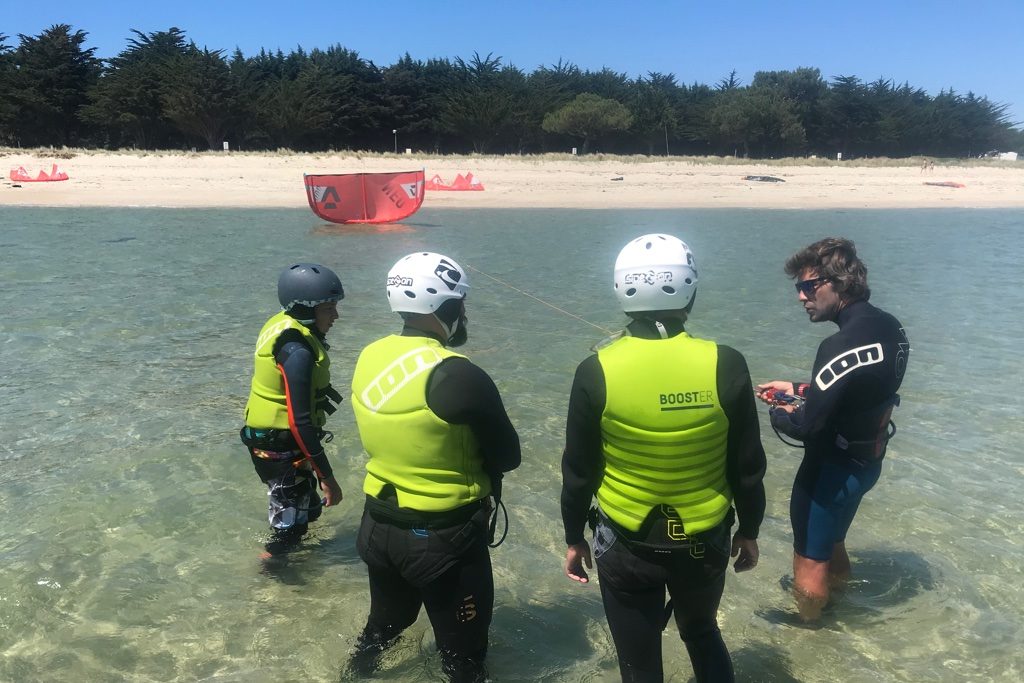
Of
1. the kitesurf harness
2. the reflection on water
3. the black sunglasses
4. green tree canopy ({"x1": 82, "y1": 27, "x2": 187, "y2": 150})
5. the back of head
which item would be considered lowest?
the reflection on water

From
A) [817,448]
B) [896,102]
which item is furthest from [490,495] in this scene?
[896,102]

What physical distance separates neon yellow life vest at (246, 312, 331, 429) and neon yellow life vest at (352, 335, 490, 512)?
99 cm

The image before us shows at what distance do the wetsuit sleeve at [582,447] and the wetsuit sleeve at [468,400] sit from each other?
0.27 metres

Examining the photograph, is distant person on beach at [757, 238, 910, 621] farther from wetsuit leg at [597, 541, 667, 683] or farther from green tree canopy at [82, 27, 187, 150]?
green tree canopy at [82, 27, 187, 150]

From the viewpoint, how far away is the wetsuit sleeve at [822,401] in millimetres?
3588

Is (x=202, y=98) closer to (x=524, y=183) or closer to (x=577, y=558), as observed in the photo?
(x=524, y=183)

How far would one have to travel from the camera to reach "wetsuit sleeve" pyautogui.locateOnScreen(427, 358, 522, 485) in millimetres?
2885

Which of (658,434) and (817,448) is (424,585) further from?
(817,448)

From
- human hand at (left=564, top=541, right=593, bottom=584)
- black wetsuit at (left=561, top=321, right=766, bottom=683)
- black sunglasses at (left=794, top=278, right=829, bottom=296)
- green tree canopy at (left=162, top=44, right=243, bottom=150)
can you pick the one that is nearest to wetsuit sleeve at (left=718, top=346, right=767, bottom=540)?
black wetsuit at (left=561, top=321, right=766, bottom=683)

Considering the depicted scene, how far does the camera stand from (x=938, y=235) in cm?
2495

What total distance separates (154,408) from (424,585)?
6.13m

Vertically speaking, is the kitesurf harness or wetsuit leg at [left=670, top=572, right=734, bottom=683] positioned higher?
the kitesurf harness

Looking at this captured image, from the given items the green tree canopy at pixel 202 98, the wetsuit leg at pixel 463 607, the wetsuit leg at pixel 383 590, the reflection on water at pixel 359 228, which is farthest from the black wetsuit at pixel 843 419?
the green tree canopy at pixel 202 98

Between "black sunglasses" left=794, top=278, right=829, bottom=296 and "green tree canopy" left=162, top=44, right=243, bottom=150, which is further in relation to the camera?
"green tree canopy" left=162, top=44, right=243, bottom=150
